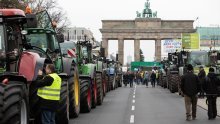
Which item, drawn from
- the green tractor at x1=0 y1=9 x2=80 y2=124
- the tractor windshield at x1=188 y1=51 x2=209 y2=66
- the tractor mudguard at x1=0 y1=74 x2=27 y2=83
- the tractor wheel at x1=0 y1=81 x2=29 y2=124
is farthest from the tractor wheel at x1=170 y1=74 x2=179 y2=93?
the tractor wheel at x1=0 y1=81 x2=29 y2=124

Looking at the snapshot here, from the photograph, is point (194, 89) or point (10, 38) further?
point (194, 89)

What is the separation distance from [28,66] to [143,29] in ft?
349

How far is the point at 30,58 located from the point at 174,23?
337 feet

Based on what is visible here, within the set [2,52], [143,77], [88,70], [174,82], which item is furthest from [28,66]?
[143,77]

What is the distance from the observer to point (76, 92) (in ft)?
55.8

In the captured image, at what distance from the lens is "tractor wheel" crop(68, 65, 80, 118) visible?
15508 millimetres

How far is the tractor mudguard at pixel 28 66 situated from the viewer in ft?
37.1

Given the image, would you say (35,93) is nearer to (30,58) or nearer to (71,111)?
(30,58)

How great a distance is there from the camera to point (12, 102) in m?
9.01

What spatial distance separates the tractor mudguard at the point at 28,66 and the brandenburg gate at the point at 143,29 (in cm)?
10090

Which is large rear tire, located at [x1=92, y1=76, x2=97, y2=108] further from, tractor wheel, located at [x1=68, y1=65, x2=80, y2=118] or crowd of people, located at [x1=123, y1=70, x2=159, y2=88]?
crowd of people, located at [x1=123, y1=70, x2=159, y2=88]

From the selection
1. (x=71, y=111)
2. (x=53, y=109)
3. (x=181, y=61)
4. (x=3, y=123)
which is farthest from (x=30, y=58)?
(x=181, y=61)

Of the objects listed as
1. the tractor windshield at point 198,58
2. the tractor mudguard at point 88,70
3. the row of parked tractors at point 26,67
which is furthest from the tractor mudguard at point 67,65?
the tractor windshield at point 198,58

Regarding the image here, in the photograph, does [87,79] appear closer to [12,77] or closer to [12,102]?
[12,77]
